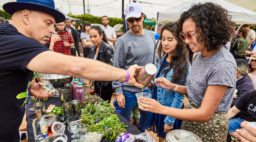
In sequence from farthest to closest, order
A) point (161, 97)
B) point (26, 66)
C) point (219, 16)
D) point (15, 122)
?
point (161, 97)
point (15, 122)
point (219, 16)
point (26, 66)

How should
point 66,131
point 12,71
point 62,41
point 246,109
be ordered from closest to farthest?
1. point 12,71
2. point 66,131
3. point 246,109
4. point 62,41

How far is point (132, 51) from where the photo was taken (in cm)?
214

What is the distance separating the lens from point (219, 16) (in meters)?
1.11

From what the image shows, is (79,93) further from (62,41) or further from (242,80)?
(62,41)

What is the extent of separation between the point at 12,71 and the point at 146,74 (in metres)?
0.94

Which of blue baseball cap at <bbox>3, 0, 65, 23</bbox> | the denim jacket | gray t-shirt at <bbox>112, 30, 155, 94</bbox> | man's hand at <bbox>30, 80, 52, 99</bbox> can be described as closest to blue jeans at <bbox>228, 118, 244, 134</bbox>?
the denim jacket

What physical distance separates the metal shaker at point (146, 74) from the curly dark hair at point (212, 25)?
1.46 feet

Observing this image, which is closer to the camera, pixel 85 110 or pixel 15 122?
pixel 15 122

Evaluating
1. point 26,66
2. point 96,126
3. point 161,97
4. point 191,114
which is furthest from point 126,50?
point 26,66

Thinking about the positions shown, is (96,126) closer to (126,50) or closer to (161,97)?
(161,97)

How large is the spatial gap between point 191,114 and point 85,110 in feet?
3.92

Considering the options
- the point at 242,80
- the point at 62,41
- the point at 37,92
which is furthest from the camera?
the point at 62,41

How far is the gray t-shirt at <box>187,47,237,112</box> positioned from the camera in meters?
1.08

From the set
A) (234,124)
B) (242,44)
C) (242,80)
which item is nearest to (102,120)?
(234,124)
